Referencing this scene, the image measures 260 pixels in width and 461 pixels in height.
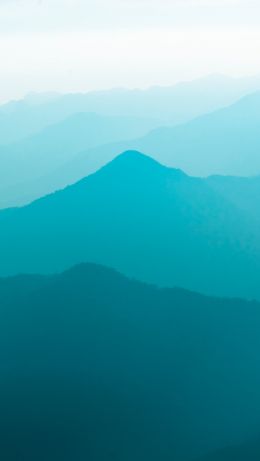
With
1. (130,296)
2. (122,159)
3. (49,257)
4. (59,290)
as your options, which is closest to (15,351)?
(59,290)

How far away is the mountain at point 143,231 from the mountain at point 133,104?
44.9 meters

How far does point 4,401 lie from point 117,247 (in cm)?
1254

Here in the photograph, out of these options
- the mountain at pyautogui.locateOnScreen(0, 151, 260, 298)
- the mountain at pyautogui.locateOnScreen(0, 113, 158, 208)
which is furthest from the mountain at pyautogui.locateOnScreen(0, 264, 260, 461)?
the mountain at pyautogui.locateOnScreen(0, 113, 158, 208)

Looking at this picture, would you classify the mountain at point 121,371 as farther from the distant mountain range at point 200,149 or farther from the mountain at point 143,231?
the distant mountain range at point 200,149

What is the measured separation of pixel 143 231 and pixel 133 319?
9.79 metres

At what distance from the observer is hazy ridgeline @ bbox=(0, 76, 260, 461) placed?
15.1 m

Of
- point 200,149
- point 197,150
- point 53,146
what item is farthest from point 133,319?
point 53,146

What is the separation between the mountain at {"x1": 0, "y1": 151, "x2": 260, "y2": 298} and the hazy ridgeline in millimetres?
97

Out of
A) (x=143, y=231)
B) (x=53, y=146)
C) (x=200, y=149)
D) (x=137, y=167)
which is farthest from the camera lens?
(x=53, y=146)

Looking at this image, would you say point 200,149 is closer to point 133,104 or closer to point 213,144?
point 213,144

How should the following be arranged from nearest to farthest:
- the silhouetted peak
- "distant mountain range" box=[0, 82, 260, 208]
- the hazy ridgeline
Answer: the hazy ridgeline < the silhouetted peak < "distant mountain range" box=[0, 82, 260, 208]

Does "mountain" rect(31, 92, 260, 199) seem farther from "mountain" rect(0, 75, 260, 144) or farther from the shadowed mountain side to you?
"mountain" rect(0, 75, 260, 144)

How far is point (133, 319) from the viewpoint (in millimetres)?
19516

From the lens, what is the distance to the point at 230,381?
54.2 feet
